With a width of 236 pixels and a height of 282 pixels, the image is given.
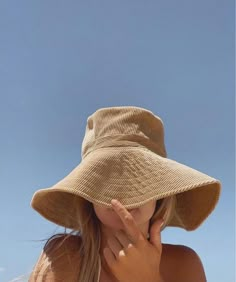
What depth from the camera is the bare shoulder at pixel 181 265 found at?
2213 millimetres

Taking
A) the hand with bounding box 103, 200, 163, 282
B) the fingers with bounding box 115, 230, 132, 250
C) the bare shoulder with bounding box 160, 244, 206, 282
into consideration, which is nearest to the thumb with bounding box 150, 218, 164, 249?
the hand with bounding box 103, 200, 163, 282

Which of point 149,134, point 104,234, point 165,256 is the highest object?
point 149,134

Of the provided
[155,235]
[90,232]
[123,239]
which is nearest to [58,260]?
[90,232]

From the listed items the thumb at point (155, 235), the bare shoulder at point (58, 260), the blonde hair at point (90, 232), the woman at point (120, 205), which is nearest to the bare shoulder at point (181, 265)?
the woman at point (120, 205)

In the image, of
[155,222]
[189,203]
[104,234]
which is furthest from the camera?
[189,203]

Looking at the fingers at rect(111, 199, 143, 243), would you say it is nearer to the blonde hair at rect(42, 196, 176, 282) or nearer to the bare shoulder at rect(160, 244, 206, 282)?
the blonde hair at rect(42, 196, 176, 282)

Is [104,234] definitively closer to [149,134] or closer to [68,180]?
[68,180]

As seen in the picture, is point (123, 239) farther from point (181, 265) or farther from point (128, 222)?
point (181, 265)

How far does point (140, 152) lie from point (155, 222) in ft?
1.02

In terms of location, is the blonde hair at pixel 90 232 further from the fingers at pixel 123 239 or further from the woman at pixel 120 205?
the fingers at pixel 123 239

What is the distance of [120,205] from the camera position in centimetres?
193

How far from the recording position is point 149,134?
7.32ft

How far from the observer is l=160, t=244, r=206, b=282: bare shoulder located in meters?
2.21

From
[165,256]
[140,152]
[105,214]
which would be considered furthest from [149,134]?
[165,256]
